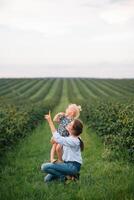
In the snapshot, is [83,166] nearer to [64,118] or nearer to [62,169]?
[64,118]

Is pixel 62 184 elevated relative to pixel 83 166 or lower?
elevated

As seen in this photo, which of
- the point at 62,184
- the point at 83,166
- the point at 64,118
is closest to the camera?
the point at 62,184

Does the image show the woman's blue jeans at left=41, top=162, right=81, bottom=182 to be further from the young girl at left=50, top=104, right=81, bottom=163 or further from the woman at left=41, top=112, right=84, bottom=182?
the young girl at left=50, top=104, right=81, bottom=163

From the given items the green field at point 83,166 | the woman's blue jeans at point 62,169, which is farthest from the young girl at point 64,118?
the green field at point 83,166

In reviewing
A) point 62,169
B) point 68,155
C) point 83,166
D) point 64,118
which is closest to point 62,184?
point 62,169

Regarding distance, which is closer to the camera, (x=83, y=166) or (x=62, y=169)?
(x=62, y=169)

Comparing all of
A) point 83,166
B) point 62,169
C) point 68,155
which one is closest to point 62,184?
point 62,169

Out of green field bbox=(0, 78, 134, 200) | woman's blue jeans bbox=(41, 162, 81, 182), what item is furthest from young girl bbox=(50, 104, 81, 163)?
green field bbox=(0, 78, 134, 200)

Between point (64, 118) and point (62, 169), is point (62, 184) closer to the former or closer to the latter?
point (62, 169)

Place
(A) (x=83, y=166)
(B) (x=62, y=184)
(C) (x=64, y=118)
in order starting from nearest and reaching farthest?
(B) (x=62, y=184), (C) (x=64, y=118), (A) (x=83, y=166)

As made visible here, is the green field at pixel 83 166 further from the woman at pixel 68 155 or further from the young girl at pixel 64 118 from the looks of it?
the young girl at pixel 64 118

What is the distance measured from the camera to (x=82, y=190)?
10156 millimetres

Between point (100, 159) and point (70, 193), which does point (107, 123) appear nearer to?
point (100, 159)

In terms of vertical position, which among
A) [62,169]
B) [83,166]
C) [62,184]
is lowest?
[83,166]
